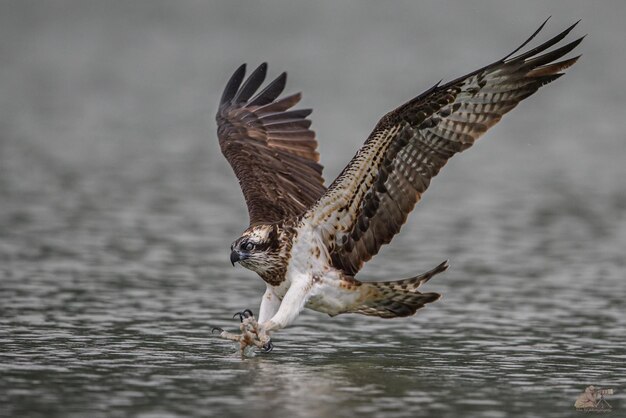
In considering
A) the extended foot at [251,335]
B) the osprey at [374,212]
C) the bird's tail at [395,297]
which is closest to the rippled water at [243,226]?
the extended foot at [251,335]

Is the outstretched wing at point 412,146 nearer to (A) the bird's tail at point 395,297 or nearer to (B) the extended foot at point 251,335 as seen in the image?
(A) the bird's tail at point 395,297

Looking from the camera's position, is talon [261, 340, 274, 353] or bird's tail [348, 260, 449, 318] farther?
talon [261, 340, 274, 353]

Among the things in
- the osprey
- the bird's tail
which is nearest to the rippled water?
the bird's tail

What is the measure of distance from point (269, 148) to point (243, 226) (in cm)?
503

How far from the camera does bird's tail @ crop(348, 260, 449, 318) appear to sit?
1072 centimetres

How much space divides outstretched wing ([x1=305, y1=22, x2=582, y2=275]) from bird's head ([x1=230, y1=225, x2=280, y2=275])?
352 mm

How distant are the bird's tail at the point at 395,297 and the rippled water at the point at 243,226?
36 centimetres

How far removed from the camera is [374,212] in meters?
11.0

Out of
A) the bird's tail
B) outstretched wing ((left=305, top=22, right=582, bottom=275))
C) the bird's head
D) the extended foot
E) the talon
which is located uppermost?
outstretched wing ((left=305, top=22, right=582, bottom=275))

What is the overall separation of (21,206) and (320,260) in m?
8.78

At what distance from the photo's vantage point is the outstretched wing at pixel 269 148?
12383 mm

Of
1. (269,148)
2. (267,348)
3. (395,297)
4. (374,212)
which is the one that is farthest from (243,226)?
(395,297)

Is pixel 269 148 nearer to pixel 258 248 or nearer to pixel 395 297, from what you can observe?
pixel 258 248

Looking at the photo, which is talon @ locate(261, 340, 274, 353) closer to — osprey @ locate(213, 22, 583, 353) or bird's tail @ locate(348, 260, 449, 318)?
osprey @ locate(213, 22, 583, 353)
